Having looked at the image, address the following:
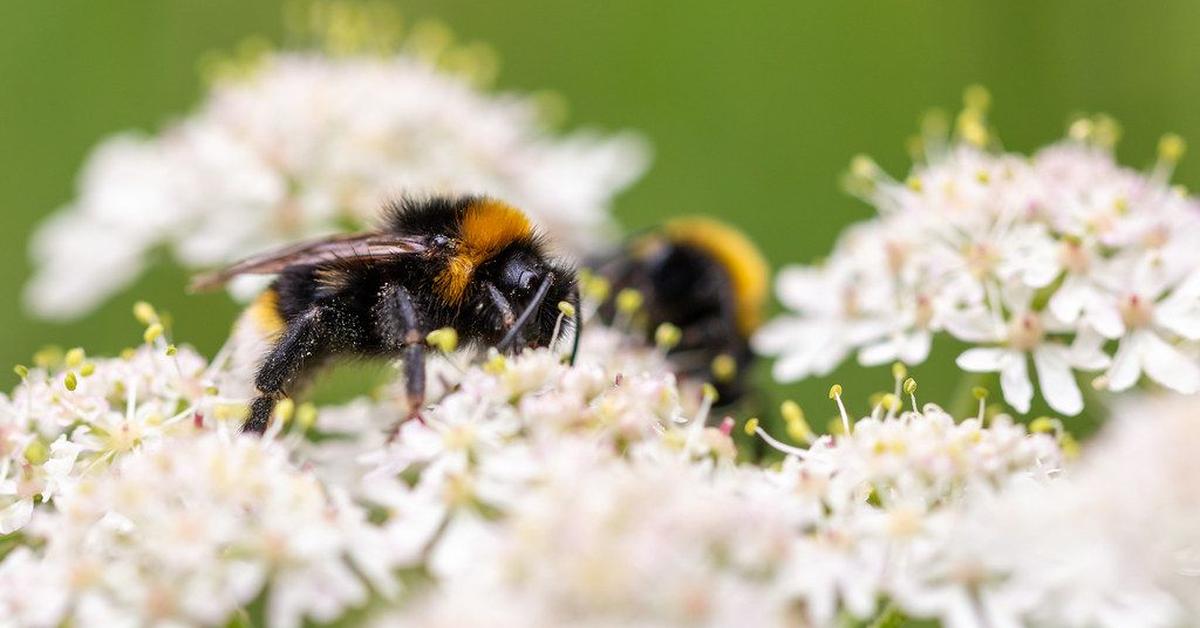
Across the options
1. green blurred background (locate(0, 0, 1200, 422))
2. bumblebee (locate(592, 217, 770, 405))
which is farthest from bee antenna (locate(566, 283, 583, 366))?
green blurred background (locate(0, 0, 1200, 422))

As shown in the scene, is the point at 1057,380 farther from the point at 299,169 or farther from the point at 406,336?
the point at 299,169

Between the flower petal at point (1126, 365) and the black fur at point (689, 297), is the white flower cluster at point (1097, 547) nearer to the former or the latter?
the flower petal at point (1126, 365)

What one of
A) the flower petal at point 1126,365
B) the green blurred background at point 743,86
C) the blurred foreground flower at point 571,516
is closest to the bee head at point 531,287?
the blurred foreground flower at point 571,516

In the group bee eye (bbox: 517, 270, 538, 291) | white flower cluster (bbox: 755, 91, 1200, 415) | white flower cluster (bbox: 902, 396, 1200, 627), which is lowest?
white flower cluster (bbox: 902, 396, 1200, 627)

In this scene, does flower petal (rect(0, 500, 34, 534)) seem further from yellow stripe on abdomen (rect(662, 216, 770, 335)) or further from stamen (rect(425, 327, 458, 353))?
yellow stripe on abdomen (rect(662, 216, 770, 335))

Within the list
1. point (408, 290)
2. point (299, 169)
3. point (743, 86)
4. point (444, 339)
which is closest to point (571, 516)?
point (444, 339)

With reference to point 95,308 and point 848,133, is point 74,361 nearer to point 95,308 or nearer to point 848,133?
point 95,308
